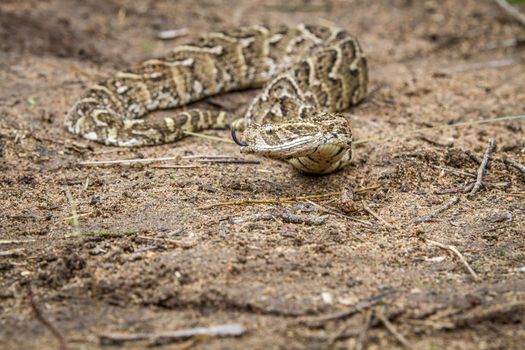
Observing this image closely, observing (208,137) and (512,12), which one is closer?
(208,137)

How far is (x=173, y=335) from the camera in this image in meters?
4.44

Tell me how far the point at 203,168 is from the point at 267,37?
4.09m

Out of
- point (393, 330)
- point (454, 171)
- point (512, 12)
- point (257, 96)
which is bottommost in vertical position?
point (393, 330)

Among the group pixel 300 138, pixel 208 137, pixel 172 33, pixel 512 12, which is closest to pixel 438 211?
pixel 300 138

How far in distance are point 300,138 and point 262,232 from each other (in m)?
1.11

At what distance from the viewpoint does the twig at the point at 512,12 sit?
12228mm

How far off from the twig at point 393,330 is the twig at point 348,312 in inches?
4.9

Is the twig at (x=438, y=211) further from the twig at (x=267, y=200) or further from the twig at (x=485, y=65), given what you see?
the twig at (x=485, y=65)

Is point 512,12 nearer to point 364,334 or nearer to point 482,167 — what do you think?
point 482,167

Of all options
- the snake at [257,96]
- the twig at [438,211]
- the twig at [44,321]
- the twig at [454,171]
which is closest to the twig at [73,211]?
the twig at [44,321]

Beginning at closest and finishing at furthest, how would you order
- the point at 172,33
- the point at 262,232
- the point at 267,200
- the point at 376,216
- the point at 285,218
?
the point at 262,232, the point at 285,218, the point at 376,216, the point at 267,200, the point at 172,33

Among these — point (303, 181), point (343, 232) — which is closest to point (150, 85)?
point (303, 181)

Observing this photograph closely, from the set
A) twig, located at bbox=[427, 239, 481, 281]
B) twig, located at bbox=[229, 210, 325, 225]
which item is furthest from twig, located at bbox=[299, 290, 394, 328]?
twig, located at bbox=[229, 210, 325, 225]

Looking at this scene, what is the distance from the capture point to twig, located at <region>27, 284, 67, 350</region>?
4.37 m
